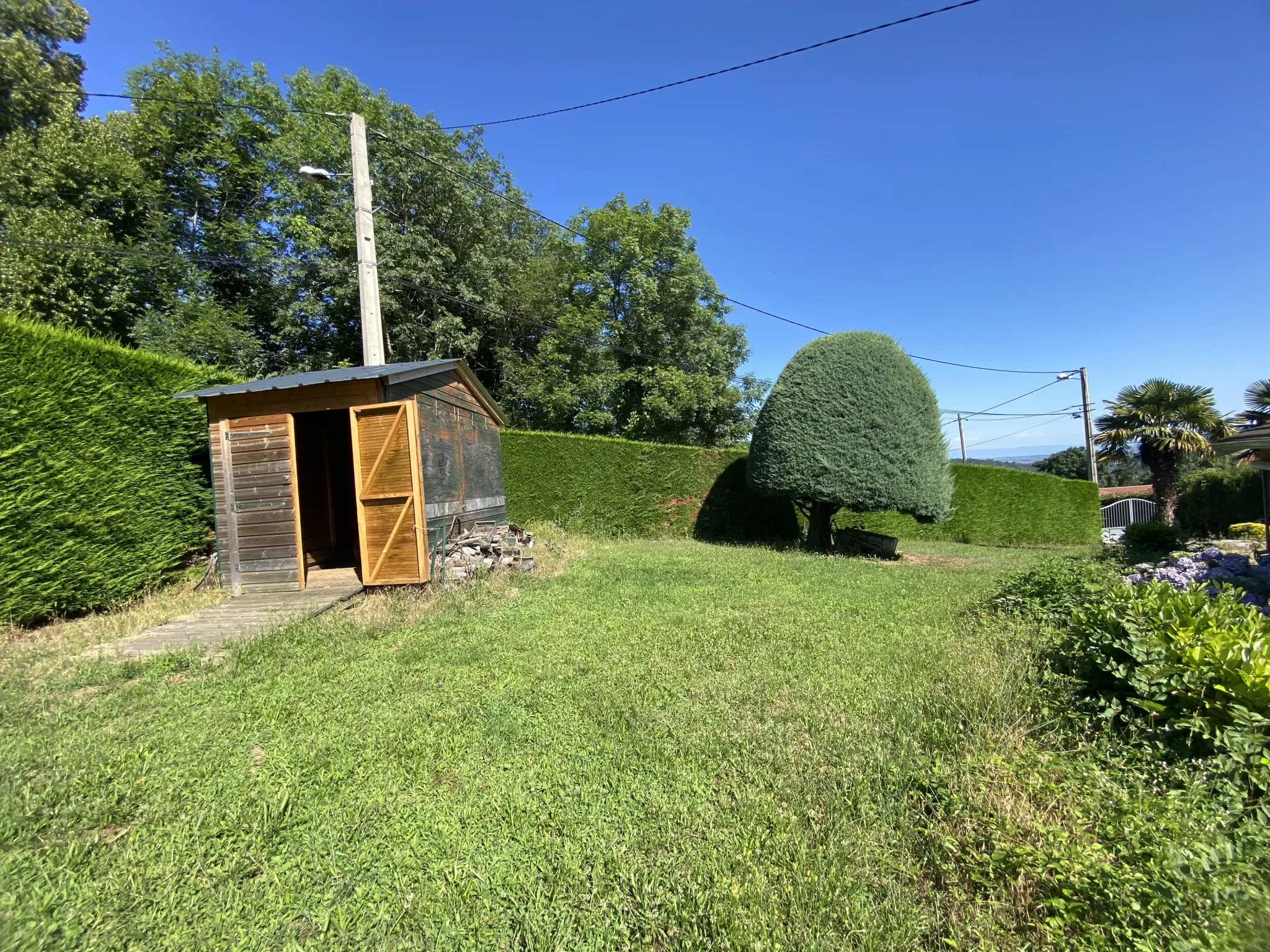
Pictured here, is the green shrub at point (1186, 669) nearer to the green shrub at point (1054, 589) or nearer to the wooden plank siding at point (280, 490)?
the green shrub at point (1054, 589)

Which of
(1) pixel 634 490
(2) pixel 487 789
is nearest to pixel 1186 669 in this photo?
(2) pixel 487 789

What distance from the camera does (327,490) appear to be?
31.9 ft

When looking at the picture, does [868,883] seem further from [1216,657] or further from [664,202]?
[664,202]

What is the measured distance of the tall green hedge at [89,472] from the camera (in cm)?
488

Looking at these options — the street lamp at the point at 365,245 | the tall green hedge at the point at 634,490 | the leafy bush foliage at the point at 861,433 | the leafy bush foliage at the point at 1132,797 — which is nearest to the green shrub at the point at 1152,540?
the leafy bush foliage at the point at 861,433

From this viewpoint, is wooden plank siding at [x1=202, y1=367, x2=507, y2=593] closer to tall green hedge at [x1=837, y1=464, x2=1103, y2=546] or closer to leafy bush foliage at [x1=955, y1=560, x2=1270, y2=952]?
leafy bush foliage at [x1=955, y1=560, x2=1270, y2=952]

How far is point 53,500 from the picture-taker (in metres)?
5.15

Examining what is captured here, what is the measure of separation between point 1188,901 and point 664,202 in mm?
21506

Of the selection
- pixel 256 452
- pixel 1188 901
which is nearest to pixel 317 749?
pixel 1188 901

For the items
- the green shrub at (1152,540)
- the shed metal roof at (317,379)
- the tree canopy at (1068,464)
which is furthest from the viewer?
the tree canopy at (1068,464)

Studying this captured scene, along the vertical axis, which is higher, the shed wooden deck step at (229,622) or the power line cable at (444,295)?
the power line cable at (444,295)

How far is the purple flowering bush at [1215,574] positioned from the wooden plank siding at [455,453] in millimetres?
7324

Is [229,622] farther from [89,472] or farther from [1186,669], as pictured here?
[1186,669]

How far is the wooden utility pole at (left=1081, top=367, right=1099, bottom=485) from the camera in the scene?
65.2 ft
